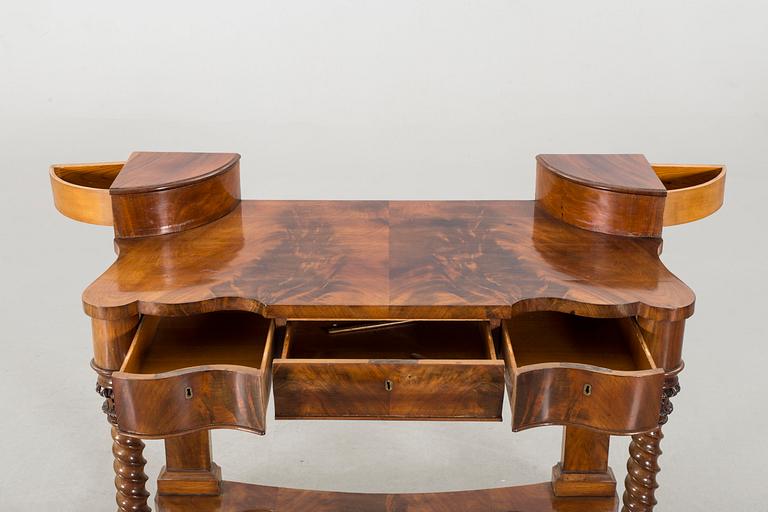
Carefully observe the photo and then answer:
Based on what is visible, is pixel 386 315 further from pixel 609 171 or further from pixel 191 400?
pixel 609 171

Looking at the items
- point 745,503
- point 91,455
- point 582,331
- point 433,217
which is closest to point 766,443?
point 745,503

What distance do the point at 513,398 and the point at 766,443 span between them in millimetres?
1409

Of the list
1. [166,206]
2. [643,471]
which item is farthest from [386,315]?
[643,471]

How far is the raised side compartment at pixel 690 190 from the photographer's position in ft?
10.2

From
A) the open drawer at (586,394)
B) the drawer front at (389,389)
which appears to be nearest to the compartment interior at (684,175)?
the open drawer at (586,394)

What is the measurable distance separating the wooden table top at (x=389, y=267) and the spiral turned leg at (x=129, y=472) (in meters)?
0.40

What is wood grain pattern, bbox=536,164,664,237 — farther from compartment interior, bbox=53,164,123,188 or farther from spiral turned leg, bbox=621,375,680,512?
compartment interior, bbox=53,164,123,188

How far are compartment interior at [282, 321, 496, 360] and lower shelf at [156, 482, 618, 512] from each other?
61cm

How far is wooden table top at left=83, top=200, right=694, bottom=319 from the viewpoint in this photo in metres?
2.77

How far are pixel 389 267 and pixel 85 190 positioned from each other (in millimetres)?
770

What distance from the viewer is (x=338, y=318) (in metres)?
2.78

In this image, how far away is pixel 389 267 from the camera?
9.69 feet

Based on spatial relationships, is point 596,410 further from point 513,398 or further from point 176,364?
point 176,364

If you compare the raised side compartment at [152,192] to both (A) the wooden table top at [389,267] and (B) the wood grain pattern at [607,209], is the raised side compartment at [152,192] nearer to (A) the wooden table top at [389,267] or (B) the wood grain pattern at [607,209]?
(A) the wooden table top at [389,267]
